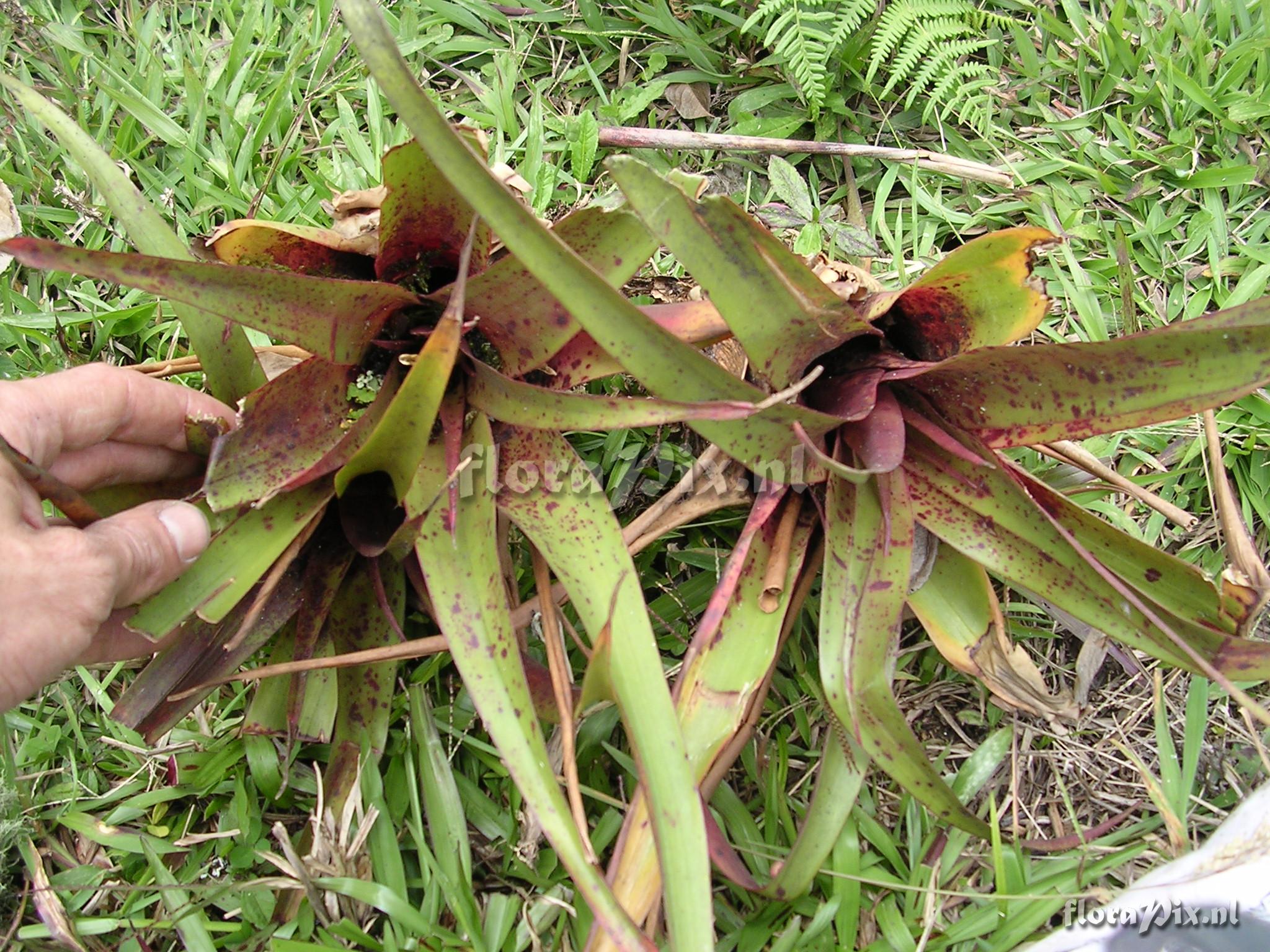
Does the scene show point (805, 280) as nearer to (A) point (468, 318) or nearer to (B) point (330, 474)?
(A) point (468, 318)

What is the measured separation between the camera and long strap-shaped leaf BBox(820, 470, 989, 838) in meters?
0.96

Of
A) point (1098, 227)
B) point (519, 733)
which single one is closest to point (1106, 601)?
point (519, 733)

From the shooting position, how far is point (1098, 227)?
149 centimetres

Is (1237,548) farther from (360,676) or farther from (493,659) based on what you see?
(360,676)

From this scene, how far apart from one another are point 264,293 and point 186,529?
267 mm

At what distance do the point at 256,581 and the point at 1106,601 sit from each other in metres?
0.98

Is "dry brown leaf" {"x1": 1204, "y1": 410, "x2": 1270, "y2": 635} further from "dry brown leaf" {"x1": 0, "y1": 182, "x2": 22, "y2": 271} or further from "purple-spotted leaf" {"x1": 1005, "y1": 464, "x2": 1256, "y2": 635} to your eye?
"dry brown leaf" {"x1": 0, "y1": 182, "x2": 22, "y2": 271}

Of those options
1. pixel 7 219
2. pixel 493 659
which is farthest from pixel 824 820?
pixel 7 219

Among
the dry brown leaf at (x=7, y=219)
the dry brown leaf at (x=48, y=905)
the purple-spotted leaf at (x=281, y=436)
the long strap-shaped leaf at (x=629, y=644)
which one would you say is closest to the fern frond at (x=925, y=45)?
the long strap-shaped leaf at (x=629, y=644)

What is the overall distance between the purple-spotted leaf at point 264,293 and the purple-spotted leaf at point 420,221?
0.06 metres

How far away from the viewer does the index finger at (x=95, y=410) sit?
946mm

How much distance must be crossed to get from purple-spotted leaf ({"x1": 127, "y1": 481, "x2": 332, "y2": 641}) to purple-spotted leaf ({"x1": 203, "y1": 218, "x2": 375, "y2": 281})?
28cm

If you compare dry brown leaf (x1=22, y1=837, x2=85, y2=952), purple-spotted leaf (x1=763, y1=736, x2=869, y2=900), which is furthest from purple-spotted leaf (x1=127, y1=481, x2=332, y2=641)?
purple-spotted leaf (x1=763, y1=736, x2=869, y2=900)

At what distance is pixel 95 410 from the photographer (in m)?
1.02
